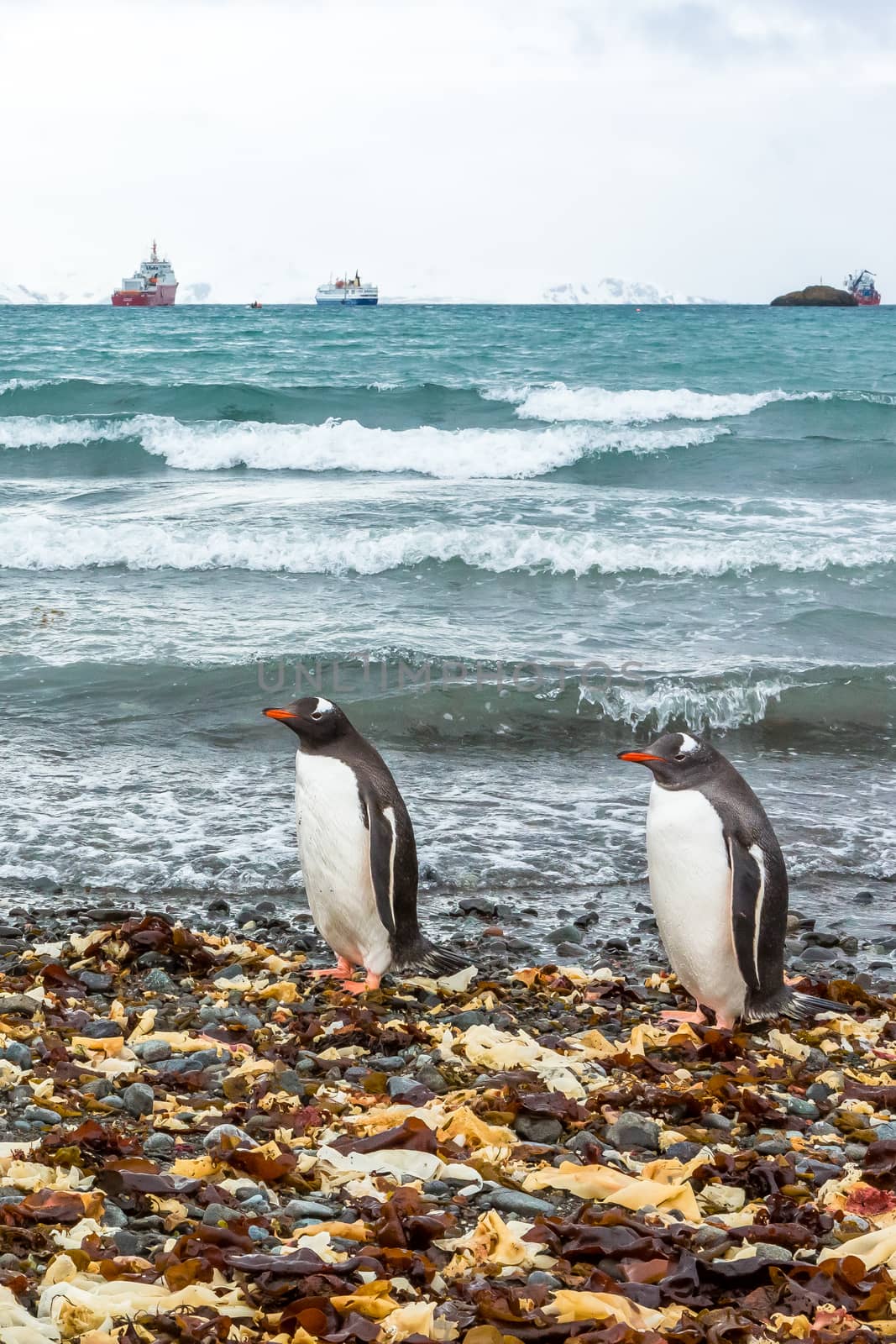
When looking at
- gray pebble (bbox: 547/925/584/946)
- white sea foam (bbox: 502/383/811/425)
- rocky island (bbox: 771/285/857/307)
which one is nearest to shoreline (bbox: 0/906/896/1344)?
gray pebble (bbox: 547/925/584/946)

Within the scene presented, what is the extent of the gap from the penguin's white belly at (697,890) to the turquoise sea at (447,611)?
1561mm

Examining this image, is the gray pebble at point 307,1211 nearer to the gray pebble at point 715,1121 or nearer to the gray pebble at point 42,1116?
the gray pebble at point 42,1116

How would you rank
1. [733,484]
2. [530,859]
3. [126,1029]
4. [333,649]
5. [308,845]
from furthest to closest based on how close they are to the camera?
[733,484]
[333,649]
[530,859]
[308,845]
[126,1029]

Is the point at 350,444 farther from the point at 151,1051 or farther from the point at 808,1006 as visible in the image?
the point at 151,1051

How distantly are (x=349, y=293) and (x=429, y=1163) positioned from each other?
79727 millimetres

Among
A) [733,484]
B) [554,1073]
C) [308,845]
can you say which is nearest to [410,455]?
[733,484]

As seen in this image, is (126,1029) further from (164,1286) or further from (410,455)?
(410,455)

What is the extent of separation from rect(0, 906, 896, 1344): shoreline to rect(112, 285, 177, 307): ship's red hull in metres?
72.9

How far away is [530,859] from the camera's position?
22.3 ft

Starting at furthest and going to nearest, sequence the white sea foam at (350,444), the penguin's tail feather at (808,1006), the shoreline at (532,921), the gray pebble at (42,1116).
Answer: the white sea foam at (350,444)
the shoreline at (532,921)
the penguin's tail feather at (808,1006)
the gray pebble at (42,1116)

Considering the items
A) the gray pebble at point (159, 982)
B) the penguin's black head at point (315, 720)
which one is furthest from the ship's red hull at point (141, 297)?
the gray pebble at point (159, 982)

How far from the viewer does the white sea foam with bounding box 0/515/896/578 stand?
45.8ft

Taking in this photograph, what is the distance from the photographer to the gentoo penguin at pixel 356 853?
498cm

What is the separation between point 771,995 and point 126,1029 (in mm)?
2174
